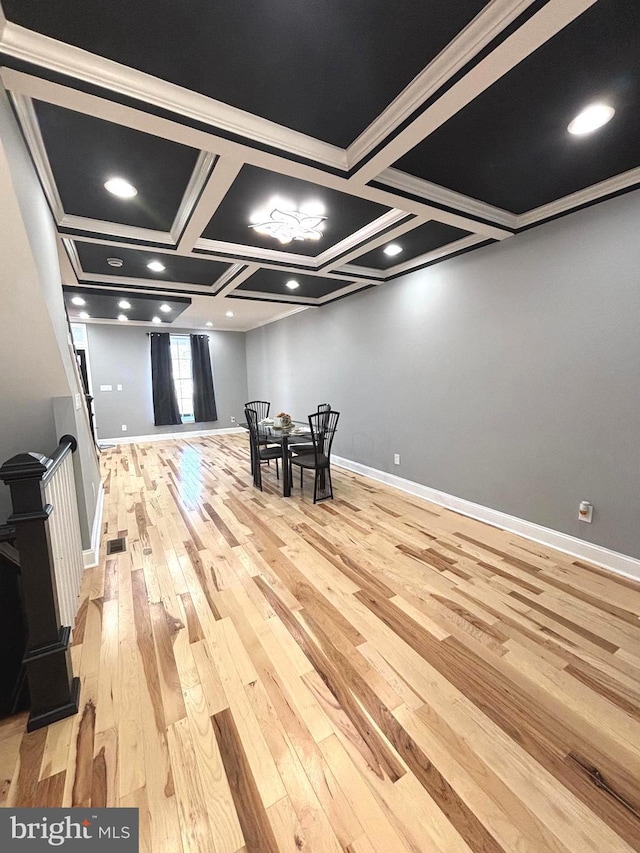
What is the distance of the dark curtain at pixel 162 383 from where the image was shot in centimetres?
782

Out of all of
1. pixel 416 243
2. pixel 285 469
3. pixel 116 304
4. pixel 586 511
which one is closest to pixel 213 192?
pixel 416 243

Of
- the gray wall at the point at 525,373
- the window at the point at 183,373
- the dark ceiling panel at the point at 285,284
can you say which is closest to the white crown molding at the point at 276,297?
the dark ceiling panel at the point at 285,284

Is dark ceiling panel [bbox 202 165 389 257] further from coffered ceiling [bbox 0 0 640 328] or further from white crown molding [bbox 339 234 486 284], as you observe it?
white crown molding [bbox 339 234 486 284]

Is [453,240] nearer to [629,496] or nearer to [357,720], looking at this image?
[629,496]

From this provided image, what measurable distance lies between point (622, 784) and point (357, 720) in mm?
948

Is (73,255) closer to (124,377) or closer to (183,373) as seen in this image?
(124,377)

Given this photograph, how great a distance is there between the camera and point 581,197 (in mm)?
2404

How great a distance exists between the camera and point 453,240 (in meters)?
3.26

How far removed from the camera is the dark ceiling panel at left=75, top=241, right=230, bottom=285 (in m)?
3.30

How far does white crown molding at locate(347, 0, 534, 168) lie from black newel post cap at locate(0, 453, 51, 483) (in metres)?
2.13

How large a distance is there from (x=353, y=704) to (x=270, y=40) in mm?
2659

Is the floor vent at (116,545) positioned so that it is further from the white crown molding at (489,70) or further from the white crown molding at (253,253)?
the white crown molding at (489,70)

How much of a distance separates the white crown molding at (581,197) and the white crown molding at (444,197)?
11cm

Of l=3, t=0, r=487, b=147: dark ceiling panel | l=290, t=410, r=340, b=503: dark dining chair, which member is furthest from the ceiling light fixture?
l=290, t=410, r=340, b=503: dark dining chair
